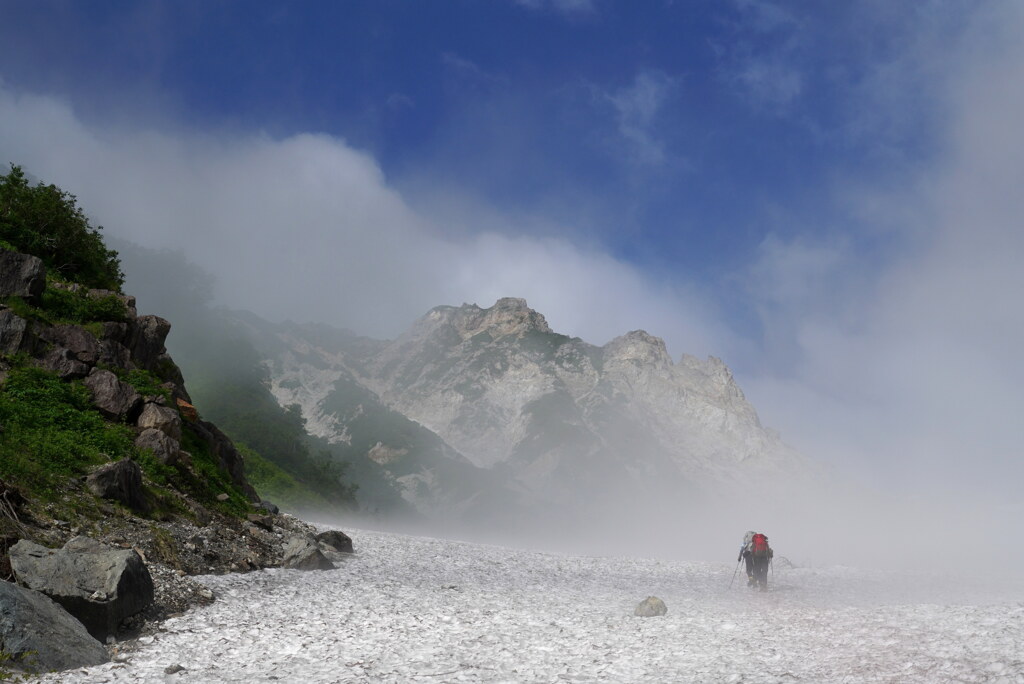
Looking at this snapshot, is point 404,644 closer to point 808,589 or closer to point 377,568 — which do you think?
point 377,568

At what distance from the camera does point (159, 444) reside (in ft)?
86.7

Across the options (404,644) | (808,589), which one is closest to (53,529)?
(404,644)

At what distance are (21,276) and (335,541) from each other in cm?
1978

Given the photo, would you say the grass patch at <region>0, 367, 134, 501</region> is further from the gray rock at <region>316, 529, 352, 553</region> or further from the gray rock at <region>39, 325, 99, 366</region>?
the gray rock at <region>316, 529, 352, 553</region>

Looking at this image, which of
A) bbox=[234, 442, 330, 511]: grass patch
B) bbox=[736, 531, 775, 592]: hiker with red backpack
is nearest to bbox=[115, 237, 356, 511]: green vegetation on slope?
bbox=[234, 442, 330, 511]: grass patch

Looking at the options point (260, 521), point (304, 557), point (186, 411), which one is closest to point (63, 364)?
point (186, 411)

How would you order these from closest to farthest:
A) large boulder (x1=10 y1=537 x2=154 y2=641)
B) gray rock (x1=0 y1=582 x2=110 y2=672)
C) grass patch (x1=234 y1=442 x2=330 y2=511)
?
gray rock (x1=0 y1=582 x2=110 y2=672) → large boulder (x1=10 y1=537 x2=154 y2=641) → grass patch (x1=234 y1=442 x2=330 y2=511)

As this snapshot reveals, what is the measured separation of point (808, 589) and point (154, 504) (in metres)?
34.9

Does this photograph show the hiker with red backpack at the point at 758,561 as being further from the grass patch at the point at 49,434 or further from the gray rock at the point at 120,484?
the grass patch at the point at 49,434

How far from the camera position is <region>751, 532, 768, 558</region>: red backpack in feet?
107

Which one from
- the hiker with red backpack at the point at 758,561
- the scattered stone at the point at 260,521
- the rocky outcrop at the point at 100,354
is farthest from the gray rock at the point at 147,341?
the hiker with red backpack at the point at 758,561

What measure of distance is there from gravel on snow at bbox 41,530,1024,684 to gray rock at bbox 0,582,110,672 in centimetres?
40

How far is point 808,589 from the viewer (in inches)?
1414

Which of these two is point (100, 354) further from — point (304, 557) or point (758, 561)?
point (758, 561)
